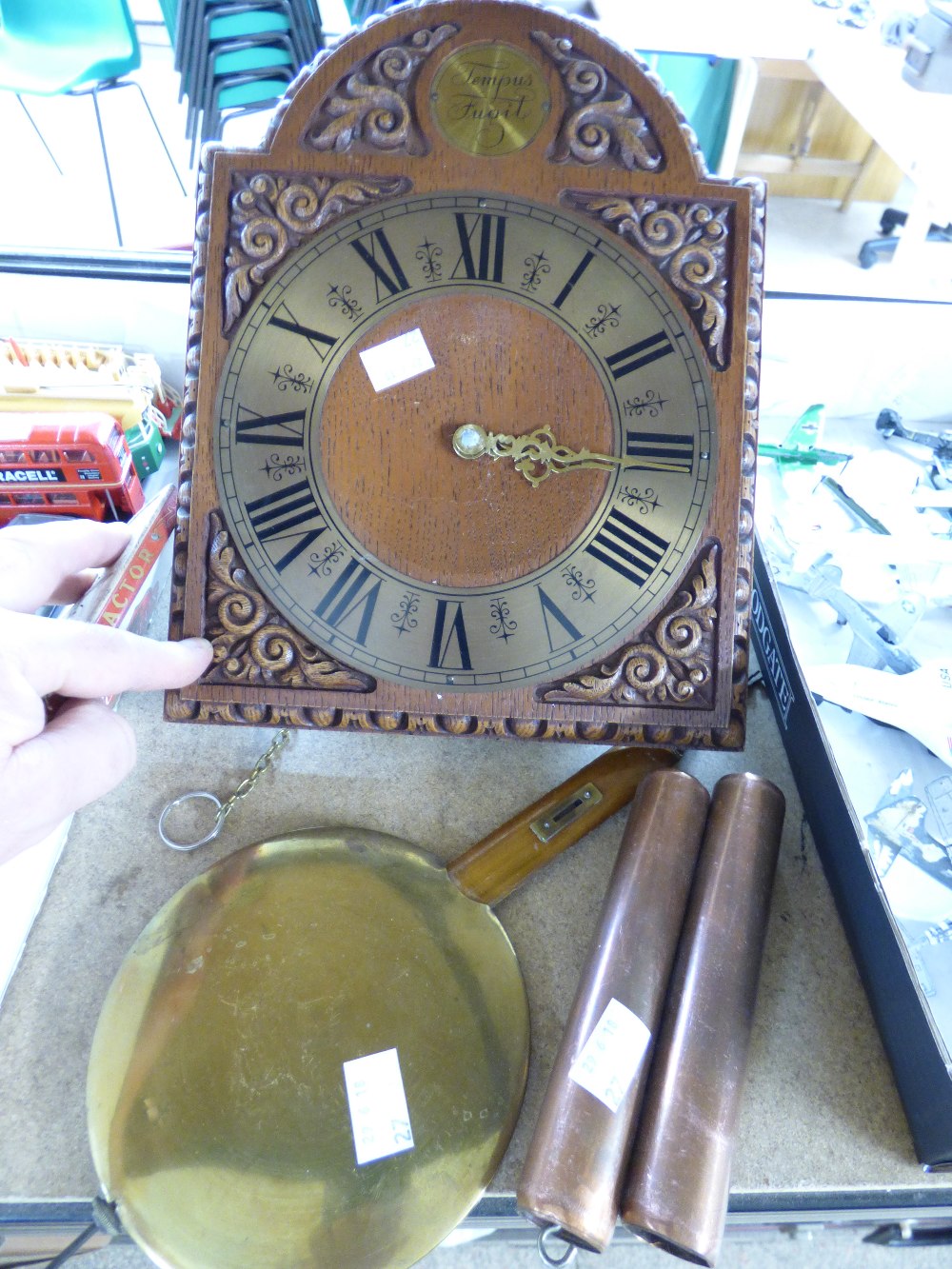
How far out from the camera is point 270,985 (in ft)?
2.32

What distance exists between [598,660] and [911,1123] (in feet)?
1.48

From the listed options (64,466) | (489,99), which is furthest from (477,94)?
(64,466)

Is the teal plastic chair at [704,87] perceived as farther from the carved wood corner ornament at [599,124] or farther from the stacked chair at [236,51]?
the carved wood corner ornament at [599,124]

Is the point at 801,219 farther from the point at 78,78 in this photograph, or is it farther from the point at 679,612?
the point at 679,612

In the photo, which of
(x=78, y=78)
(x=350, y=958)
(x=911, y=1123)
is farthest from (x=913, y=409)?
(x=78, y=78)

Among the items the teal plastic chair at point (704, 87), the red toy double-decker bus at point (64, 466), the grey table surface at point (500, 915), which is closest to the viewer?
the grey table surface at point (500, 915)

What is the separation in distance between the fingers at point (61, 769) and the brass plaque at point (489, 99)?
0.55 m

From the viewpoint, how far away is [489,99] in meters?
0.70

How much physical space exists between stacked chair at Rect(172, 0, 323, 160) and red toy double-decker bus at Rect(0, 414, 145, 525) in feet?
3.26

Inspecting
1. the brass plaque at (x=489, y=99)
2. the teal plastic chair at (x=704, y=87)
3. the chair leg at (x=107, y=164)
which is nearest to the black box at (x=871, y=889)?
the brass plaque at (x=489, y=99)

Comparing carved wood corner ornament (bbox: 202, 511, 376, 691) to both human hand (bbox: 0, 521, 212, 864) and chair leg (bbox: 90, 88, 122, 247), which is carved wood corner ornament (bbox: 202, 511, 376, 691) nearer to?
human hand (bbox: 0, 521, 212, 864)

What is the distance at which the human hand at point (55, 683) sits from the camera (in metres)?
0.56

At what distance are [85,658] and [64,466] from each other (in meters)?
0.46

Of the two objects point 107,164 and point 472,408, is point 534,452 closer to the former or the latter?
point 472,408
